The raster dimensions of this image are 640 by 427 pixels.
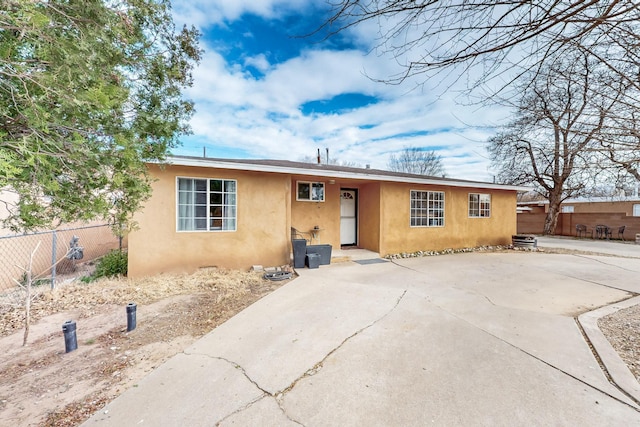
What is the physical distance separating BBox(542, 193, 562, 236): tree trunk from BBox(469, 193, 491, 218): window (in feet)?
30.3

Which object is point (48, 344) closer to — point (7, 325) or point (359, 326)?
point (7, 325)

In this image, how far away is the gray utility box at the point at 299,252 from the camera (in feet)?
22.4

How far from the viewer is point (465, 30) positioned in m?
2.37

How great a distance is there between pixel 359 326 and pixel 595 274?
22.1ft

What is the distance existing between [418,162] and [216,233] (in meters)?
28.0

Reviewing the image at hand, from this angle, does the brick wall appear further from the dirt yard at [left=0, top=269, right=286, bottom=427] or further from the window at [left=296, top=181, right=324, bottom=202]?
the dirt yard at [left=0, top=269, right=286, bottom=427]

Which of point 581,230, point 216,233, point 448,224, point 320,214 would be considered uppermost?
point 320,214

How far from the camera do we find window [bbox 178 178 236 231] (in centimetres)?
622

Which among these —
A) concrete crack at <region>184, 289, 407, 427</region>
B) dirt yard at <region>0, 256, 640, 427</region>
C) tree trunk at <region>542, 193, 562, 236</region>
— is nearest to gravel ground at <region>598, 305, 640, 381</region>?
dirt yard at <region>0, 256, 640, 427</region>

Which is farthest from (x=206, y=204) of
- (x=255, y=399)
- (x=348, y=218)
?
(x=255, y=399)

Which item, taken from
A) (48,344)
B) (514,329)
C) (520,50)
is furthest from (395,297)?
(48,344)

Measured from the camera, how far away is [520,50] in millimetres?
2646

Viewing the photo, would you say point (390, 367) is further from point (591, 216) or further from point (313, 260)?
point (591, 216)

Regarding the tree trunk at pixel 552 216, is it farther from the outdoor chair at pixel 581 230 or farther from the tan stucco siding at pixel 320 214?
the tan stucco siding at pixel 320 214
